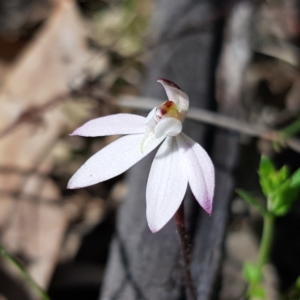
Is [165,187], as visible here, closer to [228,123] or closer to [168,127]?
[168,127]

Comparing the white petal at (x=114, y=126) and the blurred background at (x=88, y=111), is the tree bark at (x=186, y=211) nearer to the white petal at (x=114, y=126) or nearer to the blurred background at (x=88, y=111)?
the blurred background at (x=88, y=111)

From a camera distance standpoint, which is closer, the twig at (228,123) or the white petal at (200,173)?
the white petal at (200,173)

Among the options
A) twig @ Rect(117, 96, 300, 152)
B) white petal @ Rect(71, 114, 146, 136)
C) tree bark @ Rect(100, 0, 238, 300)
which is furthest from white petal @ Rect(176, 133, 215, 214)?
twig @ Rect(117, 96, 300, 152)

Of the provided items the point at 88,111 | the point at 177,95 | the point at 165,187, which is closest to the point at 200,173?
the point at 165,187

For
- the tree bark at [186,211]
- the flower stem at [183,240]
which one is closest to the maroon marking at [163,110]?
the flower stem at [183,240]

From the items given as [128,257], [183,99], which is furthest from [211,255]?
[183,99]

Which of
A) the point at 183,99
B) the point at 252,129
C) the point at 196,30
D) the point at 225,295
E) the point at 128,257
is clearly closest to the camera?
the point at 183,99

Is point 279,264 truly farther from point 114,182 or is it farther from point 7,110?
point 7,110
